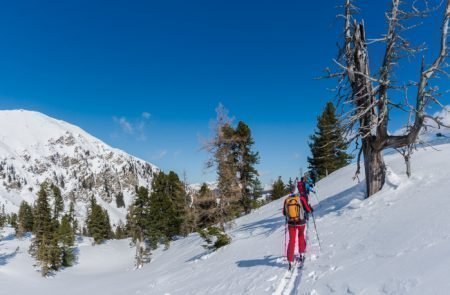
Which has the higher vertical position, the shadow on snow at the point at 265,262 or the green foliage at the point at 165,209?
the green foliage at the point at 165,209

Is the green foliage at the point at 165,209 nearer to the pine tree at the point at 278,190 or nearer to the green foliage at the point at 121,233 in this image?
the pine tree at the point at 278,190

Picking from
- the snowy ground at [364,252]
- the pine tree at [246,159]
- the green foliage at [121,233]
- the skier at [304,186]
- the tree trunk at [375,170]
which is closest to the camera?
the snowy ground at [364,252]

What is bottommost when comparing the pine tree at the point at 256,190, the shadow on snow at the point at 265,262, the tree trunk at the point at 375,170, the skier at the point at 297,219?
the shadow on snow at the point at 265,262

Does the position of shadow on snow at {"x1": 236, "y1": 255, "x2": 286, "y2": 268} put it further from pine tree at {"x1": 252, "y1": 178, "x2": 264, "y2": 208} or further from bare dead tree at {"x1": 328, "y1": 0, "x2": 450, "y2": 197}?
pine tree at {"x1": 252, "y1": 178, "x2": 264, "y2": 208}

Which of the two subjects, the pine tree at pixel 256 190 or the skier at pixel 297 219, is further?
the pine tree at pixel 256 190

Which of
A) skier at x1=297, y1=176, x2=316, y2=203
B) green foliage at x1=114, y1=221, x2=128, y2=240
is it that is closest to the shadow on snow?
skier at x1=297, y1=176, x2=316, y2=203

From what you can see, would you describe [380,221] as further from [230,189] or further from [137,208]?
[137,208]

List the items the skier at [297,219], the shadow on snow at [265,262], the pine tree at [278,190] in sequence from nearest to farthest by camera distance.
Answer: the skier at [297,219], the shadow on snow at [265,262], the pine tree at [278,190]

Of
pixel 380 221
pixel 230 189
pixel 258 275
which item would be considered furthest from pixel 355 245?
pixel 230 189

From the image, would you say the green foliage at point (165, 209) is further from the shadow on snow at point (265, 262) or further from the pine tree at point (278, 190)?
the shadow on snow at point (265, 262)

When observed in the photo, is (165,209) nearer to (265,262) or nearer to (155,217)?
(155,217)

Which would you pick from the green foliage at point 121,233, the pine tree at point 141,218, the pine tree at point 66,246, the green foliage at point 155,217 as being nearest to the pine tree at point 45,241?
the pine tree at point 66,246

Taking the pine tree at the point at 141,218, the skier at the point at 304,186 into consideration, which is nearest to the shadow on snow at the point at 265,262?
the skier at the point at 304,186

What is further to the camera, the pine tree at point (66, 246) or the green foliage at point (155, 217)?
the green foliage at point (155, 217)
